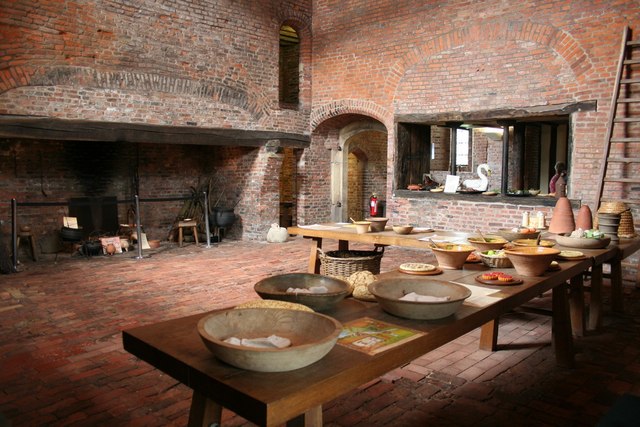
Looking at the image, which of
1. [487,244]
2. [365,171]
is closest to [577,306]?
[487,244]

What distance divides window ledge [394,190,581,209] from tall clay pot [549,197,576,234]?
9.26ft

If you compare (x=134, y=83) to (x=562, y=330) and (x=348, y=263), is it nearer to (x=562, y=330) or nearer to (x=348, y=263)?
(x=348, y=263)

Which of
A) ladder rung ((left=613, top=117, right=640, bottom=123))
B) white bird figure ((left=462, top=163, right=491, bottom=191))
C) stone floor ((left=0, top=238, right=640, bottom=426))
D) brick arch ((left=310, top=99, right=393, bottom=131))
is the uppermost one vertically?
brick arch ((left=310, top=99, right=393, bottom=131))

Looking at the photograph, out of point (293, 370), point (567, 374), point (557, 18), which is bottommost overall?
point (567, 374)

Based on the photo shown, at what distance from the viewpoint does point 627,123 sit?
7.36 m

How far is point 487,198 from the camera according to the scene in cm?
888

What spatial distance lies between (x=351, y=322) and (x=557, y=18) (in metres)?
7.41

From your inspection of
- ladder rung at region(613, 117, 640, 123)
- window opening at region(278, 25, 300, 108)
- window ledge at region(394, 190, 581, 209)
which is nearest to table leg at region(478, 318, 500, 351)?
ladder rung at region(613, 117, 640, 123)

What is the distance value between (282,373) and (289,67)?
1139 cm

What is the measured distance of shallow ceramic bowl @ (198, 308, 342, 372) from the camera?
1717mm

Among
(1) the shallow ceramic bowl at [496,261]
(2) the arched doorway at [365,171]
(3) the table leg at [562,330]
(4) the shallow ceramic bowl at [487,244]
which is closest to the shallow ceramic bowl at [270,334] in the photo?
(1) the shallow ceramic bowl at [496,261]

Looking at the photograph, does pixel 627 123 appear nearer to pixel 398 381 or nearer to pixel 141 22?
pixel 398 381

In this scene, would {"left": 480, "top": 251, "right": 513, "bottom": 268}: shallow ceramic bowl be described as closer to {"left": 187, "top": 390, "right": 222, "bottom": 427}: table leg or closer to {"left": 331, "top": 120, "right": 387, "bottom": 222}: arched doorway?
{"left": 187, "top": 390, "right": 222, "bottom": 427}: table leg

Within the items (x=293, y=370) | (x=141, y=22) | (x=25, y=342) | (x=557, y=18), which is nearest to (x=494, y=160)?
(x=557, y=18)
